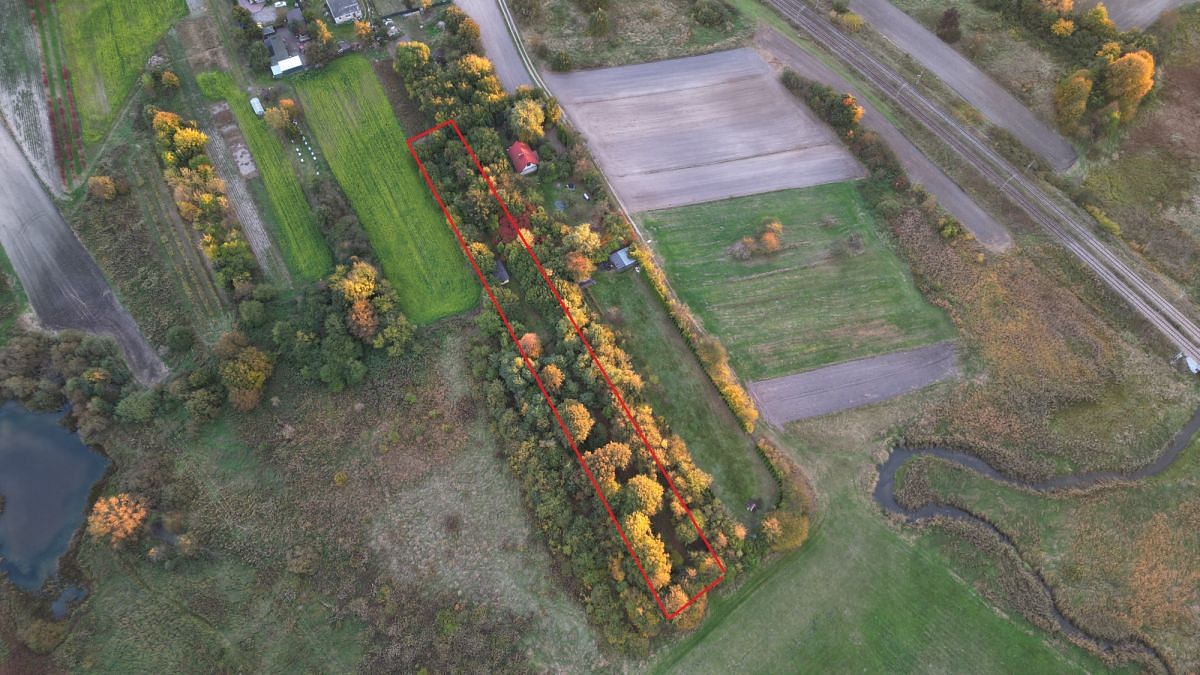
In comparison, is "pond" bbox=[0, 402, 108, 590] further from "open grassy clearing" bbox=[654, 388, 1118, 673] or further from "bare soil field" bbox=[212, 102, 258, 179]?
"open grassy clearing" bbox=[654, 388, 1118, 673]

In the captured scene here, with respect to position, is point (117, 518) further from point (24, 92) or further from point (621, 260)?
point (24, 92)

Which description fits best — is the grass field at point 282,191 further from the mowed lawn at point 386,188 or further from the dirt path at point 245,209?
the mowed lawn at point 386,188

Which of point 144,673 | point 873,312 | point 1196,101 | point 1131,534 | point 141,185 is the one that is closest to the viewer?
point 144,673

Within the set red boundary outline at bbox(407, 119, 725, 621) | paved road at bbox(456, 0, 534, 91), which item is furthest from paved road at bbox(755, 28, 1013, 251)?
red boundary outline at bbox(407, 119, 725, 621)

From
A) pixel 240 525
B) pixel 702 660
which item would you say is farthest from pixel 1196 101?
pixel 240 525

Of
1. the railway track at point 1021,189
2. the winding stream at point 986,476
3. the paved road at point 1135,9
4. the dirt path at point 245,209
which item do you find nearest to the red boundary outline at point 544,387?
the winding stream at point 986,476

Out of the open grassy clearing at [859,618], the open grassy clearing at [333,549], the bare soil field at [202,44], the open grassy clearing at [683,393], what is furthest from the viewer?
the bare soil field at [202,44]

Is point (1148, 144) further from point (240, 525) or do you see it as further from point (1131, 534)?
point (240, 525)
